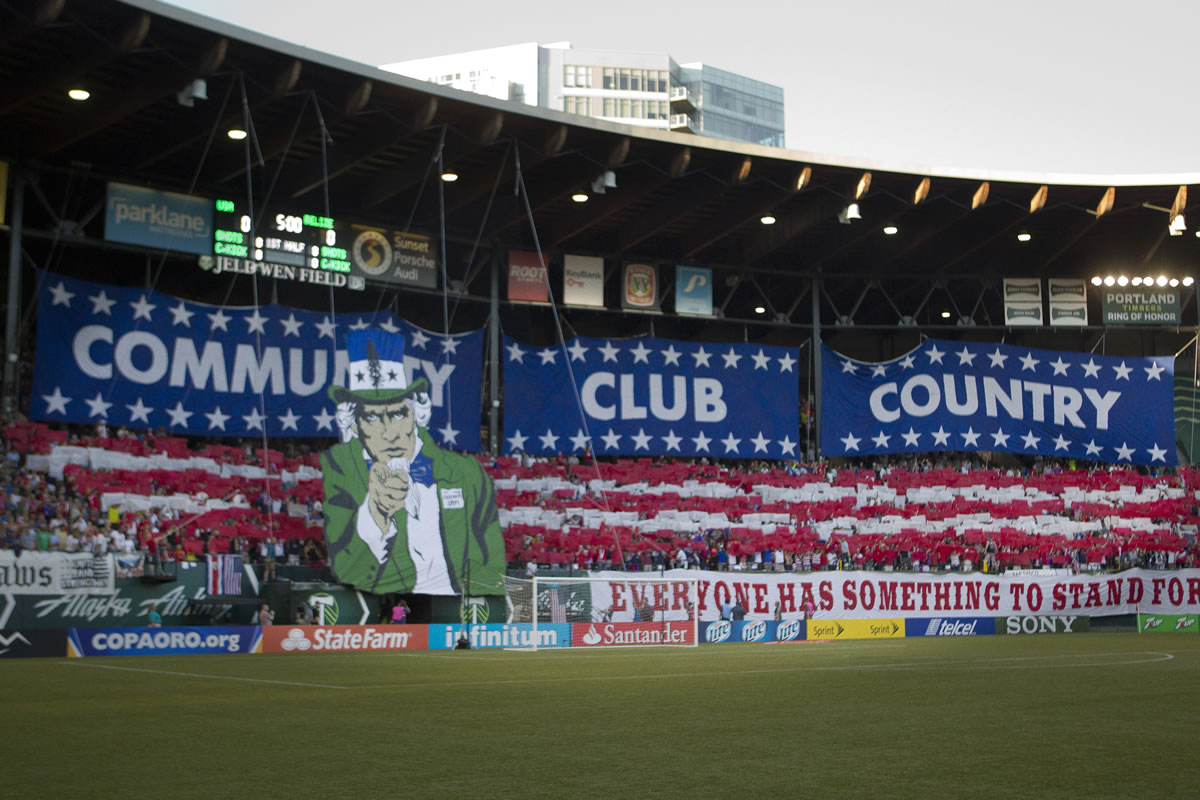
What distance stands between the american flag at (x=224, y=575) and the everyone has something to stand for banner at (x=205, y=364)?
7427 millimetres

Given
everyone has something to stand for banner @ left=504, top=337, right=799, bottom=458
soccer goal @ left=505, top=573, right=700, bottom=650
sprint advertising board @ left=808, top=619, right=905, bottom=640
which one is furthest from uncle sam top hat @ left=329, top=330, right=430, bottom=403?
sprint advertising board @ left=808, top=619, right=905, bottom=640

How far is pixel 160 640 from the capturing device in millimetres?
25266

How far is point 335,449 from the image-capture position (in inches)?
1252

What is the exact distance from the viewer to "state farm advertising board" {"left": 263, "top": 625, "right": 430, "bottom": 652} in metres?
27.0

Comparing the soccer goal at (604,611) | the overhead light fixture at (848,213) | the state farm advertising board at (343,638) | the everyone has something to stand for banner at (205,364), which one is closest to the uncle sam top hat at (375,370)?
the everyone has something to stand for banner at (205,364)

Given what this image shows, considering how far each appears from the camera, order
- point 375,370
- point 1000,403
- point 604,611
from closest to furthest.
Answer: point 604,611 → point 375,370 → point 1000,403

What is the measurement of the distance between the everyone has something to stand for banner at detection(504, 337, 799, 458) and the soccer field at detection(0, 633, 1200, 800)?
24.7 metres

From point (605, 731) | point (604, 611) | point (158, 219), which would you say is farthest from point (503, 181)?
point (605, 731)

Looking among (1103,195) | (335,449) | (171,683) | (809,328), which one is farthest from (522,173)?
(171,683)

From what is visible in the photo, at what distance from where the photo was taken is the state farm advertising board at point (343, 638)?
27031 millimetres

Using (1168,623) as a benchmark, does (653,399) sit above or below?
above

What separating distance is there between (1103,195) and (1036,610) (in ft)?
50.6

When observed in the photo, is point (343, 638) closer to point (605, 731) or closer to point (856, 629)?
point (856, 629)

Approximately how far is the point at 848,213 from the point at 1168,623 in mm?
16392
